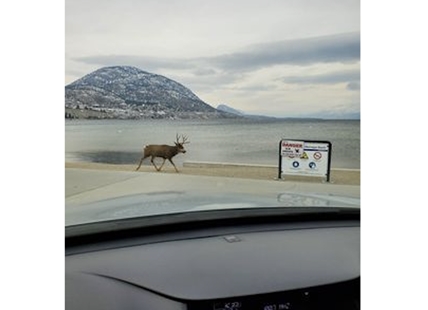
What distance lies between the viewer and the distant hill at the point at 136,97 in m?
1.24

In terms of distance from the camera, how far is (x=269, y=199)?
4.95ft

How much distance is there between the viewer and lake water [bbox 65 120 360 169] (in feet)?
4.26

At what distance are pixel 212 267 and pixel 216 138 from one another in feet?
2.29

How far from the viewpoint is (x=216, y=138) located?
168cm

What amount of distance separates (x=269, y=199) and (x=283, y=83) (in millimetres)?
480

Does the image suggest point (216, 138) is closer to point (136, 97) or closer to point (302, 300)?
point (136, 97)

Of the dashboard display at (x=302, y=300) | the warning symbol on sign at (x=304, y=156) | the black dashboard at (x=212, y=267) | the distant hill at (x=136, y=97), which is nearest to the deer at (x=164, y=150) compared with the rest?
the distant hill at (x=136, y=97)

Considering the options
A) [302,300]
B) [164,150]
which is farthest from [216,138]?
[302,300]

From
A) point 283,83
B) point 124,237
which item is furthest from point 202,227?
point 283,83

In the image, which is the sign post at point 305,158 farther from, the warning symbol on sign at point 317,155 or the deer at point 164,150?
the deer at point 164,150

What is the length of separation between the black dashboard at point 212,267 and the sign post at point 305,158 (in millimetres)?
271

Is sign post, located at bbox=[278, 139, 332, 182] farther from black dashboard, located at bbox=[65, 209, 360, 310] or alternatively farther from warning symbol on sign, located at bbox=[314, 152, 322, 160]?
black dashboard, located at bbox=[65, 209, 360, 310]
